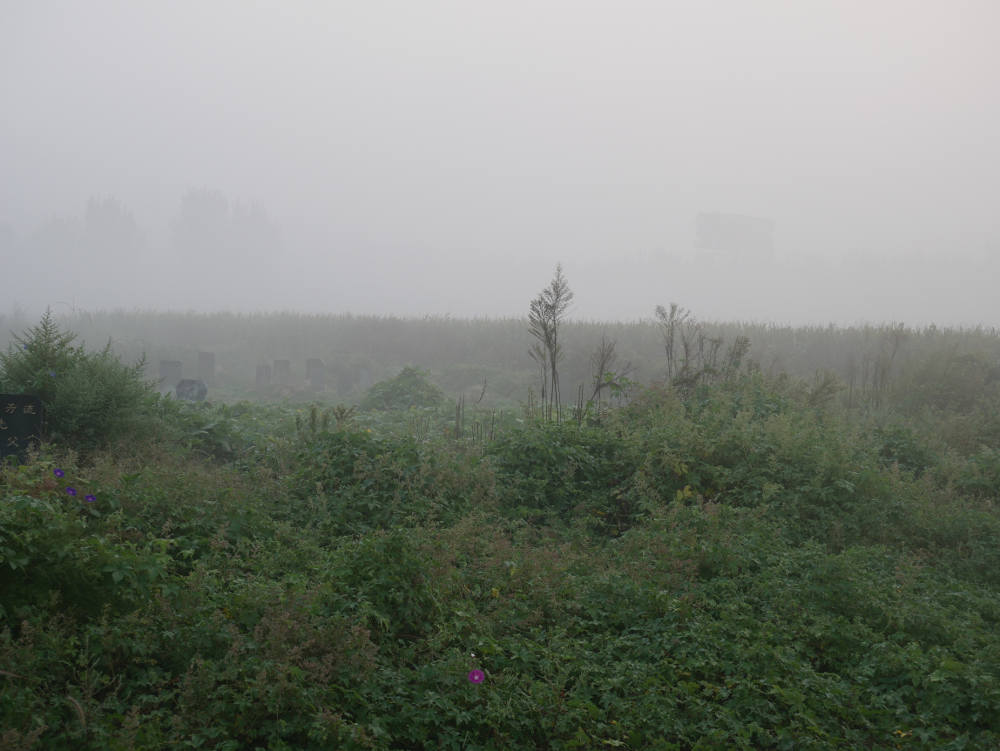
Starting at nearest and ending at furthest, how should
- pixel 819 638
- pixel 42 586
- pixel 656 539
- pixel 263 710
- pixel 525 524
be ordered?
pixel 263 710, pixel 42 586, pixel 819 638, pixel 656 539, pixel 525 524

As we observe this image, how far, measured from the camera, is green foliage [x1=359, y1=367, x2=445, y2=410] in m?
15.2

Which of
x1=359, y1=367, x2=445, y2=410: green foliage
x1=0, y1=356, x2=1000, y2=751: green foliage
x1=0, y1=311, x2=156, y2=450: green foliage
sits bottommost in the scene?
x1=0, y1=356, x2=1000, y2=751: green foliage

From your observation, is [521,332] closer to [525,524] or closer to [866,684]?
[525,524]

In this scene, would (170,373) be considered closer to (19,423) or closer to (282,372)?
(282,372)

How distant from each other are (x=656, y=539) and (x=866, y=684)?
6.50ft

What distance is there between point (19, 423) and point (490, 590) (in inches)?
210

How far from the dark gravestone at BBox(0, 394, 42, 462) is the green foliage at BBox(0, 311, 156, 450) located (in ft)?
0.72

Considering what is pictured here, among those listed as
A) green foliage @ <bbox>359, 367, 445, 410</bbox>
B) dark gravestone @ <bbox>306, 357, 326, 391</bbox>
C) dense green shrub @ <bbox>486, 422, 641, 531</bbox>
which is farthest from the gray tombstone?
dense green shrub @ <bbox>486, 422, 641, 531</bbox>

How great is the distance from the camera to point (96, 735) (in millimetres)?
2754

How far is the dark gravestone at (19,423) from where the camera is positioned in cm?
681

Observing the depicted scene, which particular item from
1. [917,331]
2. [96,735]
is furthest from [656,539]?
[917,331]

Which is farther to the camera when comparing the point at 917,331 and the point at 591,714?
the point at 917,331

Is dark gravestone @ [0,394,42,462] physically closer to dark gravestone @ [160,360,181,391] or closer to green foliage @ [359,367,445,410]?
green foliage @ [359,367,445,410]

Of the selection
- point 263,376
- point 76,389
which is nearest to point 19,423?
point 76,389
